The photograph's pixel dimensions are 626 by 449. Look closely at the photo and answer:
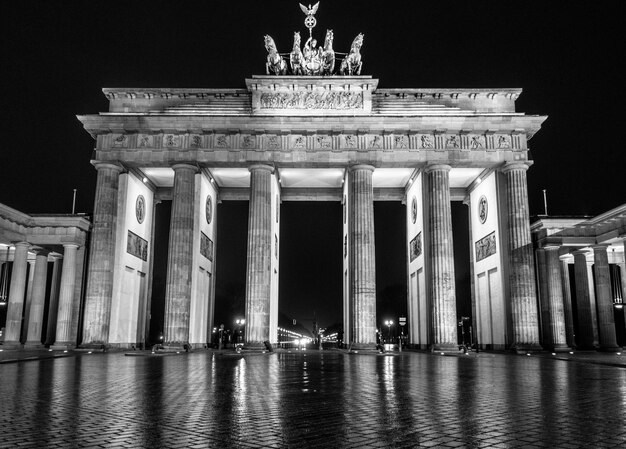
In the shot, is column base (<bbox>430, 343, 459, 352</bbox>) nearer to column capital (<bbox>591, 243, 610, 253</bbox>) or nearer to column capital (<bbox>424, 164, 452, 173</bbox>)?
column capital (<bbox>424, 164, 452, 173</bbox>)

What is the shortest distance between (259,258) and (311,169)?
8203 millimetres

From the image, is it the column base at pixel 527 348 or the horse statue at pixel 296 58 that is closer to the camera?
the column base at pixel 527 348

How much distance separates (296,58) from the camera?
40219 mm

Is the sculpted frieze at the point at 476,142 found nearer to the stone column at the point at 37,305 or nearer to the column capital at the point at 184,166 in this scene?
the column capital at the point at 184,166

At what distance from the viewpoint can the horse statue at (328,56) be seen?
40.1 m

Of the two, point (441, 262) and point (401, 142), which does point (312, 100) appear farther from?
point (441, 262)

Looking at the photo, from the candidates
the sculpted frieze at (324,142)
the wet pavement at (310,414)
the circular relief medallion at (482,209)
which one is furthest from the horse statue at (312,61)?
the wet pavement at (310,414)

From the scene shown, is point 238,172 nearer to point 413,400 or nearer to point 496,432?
point 413,400

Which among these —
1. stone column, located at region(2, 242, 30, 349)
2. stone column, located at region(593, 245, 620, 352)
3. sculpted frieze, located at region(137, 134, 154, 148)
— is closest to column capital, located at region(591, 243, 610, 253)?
stone column, located at region(593, 245, 620, 352)

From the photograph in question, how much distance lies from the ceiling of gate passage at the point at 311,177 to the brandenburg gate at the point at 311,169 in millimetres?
589

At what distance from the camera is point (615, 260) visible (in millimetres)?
50344

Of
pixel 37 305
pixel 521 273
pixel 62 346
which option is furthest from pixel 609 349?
pixel 37 305

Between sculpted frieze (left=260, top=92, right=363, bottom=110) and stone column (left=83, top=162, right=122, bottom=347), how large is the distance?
11.6 metres

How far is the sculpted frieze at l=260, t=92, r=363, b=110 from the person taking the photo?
129 feet
